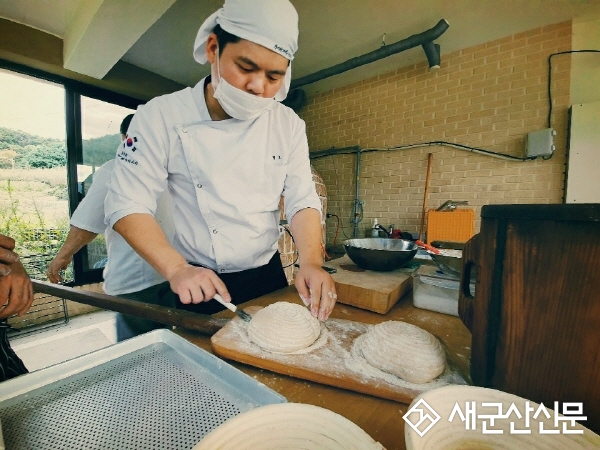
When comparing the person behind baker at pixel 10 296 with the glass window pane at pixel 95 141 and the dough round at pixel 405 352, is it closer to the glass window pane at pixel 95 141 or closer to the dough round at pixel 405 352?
the dough round at pixel 405 352

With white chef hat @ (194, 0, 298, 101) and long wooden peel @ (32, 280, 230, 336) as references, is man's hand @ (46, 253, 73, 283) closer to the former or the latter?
long wooden peel @ (32, 280, 230, 336)

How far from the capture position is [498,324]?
24.5 inches

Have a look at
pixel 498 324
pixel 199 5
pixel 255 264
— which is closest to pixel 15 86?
pixel 199 5

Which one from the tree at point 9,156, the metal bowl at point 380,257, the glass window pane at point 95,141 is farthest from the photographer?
the glass window pane at point 95,141

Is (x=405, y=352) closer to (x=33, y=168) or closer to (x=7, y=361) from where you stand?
(x=7, y=361)

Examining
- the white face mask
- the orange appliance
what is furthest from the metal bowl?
the orange appliance

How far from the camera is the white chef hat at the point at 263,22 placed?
3.57ft

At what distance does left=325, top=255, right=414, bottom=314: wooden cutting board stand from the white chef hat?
0.99 m

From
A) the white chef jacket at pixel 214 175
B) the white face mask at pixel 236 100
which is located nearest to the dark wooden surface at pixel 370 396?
the white chef jacket at pixel 214 175

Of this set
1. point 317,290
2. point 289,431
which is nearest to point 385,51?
point 317,290

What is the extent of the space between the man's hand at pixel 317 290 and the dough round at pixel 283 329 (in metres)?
0.07

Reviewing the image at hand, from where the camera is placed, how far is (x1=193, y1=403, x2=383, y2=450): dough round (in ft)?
1.29

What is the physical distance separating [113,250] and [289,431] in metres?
2.24

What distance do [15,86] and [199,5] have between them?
2794 millimetres
